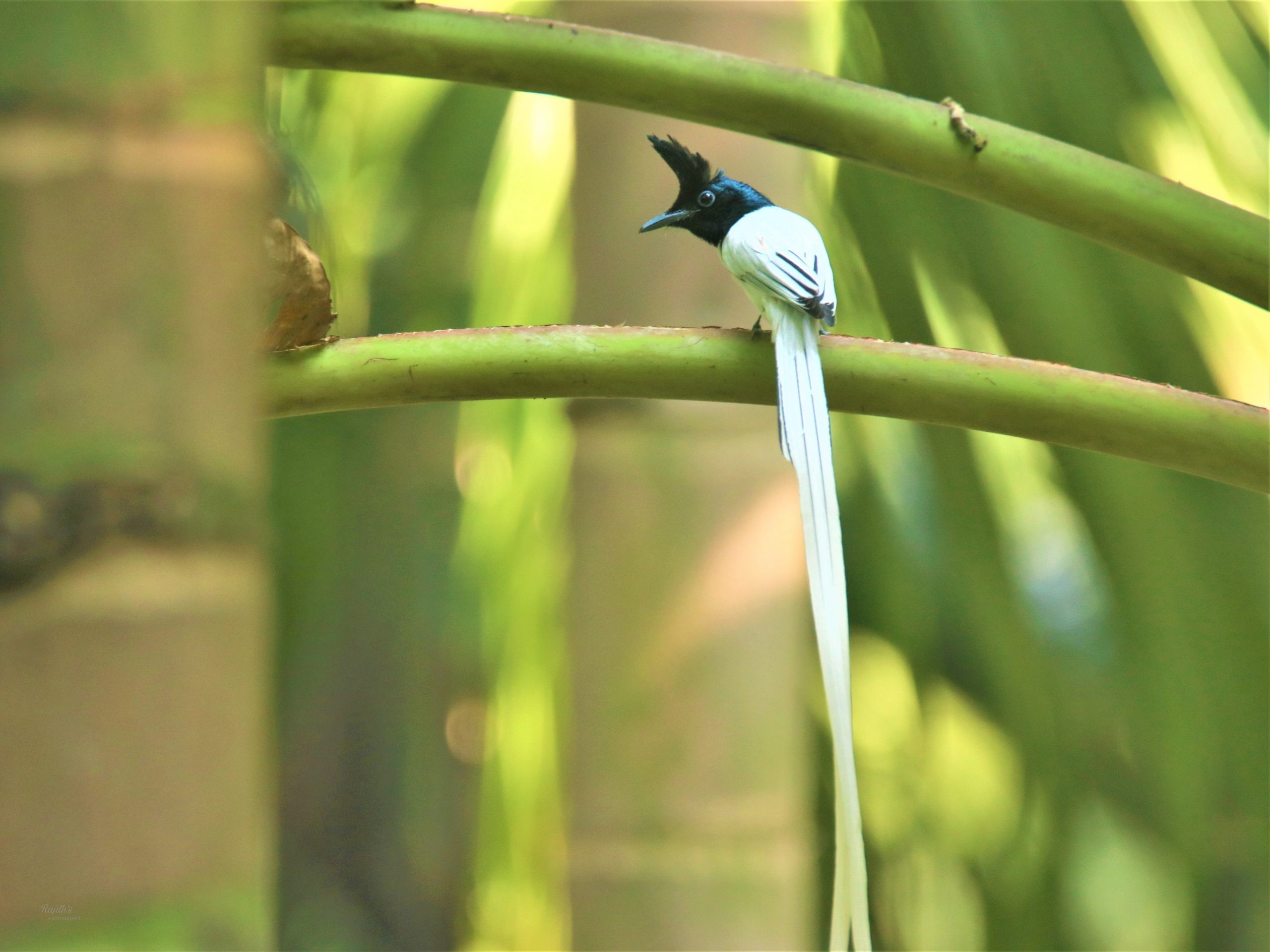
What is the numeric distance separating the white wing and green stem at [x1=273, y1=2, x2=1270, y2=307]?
88 mm

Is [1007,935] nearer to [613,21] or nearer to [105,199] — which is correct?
[613,21]

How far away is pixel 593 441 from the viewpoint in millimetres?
901

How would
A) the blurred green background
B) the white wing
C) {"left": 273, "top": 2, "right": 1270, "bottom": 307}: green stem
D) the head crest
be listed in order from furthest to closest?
the blurred green background
the head crest
the white wing
{"left": 273, "top": 2, "right": 1270, "bottom": 307}: green stem

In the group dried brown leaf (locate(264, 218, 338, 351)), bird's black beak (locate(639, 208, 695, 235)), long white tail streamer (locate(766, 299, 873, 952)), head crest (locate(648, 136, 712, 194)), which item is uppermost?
head crest (locate(648, 136, 712, 194))

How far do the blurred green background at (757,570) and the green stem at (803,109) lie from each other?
264mm

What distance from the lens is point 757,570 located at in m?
0.90

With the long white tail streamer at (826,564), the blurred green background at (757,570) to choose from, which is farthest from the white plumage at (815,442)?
the blurred green background at (757,570)

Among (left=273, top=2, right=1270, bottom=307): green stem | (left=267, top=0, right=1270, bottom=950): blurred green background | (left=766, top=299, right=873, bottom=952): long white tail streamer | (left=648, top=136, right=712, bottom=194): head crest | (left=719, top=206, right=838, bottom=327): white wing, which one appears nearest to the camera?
(left=766, top=299, right=873, bottom=952): long white tail streamer

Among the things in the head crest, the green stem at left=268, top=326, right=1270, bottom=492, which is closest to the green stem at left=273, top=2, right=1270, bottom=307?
the green stem at left=268, top=326, right=1270, bottom=492

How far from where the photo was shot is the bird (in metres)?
0.40

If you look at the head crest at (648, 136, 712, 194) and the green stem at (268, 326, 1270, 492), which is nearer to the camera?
the green stem at (268, 326, 1270, 492)

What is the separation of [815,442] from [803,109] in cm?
16

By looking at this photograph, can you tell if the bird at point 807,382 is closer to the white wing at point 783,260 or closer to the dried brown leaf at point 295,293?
the white wing at point 783,260

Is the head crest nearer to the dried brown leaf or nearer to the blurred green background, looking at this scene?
the blurred green background
